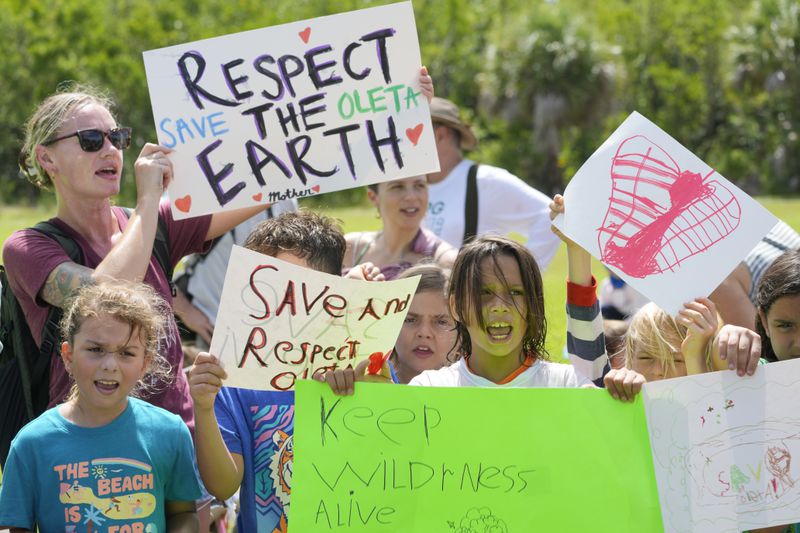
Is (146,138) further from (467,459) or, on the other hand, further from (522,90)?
(467,459)

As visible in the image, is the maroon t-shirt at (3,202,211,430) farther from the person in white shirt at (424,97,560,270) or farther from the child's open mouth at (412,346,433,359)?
the person in white shirt at (424,97,560,270)

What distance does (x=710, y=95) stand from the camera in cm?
3117

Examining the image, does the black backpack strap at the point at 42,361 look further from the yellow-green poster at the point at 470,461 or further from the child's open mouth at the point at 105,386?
the yellow-green poster at the point at 470,461

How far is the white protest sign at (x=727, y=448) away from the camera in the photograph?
2.96m

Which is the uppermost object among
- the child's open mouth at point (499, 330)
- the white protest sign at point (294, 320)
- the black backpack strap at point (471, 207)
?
the black backpack strap at point (471, 207)

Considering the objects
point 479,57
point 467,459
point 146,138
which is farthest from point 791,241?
point 479,57

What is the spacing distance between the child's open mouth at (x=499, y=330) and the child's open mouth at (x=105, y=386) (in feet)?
3.42

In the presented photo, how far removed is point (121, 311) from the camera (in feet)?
10.0

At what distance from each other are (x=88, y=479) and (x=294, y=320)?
2.29 feet

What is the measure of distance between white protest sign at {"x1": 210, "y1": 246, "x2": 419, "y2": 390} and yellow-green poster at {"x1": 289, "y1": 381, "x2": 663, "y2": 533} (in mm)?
167

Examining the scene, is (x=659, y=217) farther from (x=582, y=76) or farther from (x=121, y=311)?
(x=582, y=76)

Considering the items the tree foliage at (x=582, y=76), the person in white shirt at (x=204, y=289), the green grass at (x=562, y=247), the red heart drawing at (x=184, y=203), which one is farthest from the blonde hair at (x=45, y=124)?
the tree foliage at (x=582, y=76)

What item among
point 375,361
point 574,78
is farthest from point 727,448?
point 574,78

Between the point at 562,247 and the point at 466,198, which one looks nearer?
the point at 466,198
